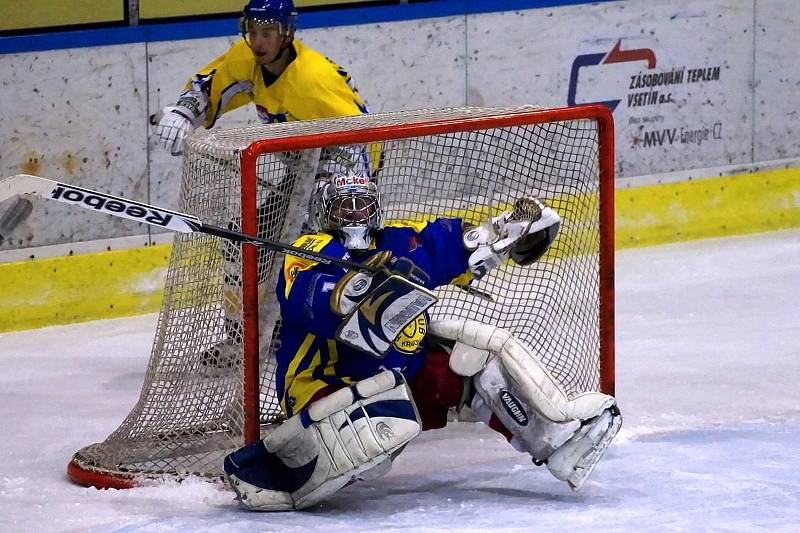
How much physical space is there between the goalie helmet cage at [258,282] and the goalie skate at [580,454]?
528mm

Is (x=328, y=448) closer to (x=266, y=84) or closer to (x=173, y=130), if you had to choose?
(x=173, y=130)

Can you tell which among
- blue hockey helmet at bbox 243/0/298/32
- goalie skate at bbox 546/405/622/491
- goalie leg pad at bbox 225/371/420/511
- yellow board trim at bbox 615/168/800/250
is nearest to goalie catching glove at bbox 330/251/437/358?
goalie leg pad at bbox 225/371/420/511

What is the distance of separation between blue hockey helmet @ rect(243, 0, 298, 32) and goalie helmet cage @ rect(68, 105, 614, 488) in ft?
1.77

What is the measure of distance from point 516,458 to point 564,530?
2.06ft

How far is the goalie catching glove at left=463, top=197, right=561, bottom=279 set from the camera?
393 centimetres

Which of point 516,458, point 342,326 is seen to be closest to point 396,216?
point 516,458

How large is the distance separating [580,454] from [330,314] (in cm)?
69

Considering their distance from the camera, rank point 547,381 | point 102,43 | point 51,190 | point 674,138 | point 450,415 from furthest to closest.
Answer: point 674,138 < point 102,43 < point 450,415 < point 547,381 < point 51,190

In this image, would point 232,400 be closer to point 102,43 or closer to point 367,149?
point 367,149

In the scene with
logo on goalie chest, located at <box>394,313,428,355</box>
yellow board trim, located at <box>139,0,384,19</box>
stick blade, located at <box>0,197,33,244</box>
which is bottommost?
logo on goalie chest, located at <box>394,313,428,355</box>

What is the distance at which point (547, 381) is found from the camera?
12.6 ft

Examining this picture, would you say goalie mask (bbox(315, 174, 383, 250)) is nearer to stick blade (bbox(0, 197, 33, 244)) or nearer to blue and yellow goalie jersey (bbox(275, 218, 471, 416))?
blue and yellow goalie jersey (bbox(275, 218, 471, 416))

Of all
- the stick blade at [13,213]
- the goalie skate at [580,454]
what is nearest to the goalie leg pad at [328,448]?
the goalie skate at [580,454]

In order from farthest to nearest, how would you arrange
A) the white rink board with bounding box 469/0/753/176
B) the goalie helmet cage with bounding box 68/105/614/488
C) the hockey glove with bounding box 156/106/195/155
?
the white rink board with bounding box 469/0/753/176 → the hockey glove with bounding box 156/106/195/155 → the goalie helmet cage with bounding box 68/105/614/488
